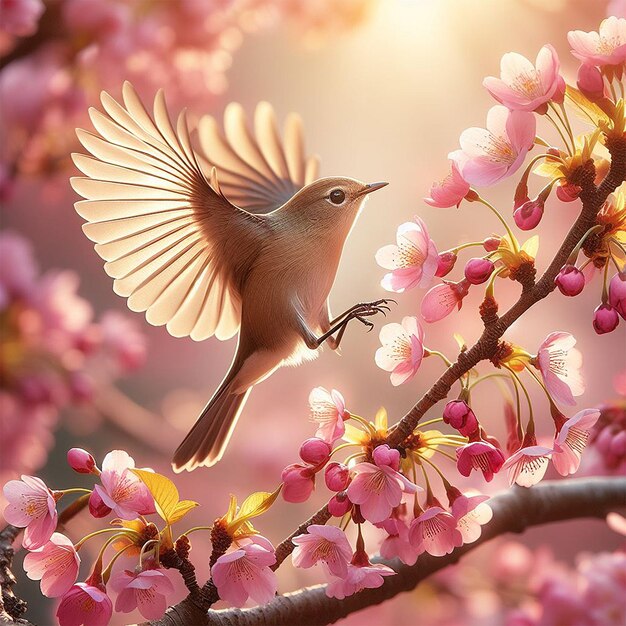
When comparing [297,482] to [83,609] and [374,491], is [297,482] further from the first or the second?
[83,609]

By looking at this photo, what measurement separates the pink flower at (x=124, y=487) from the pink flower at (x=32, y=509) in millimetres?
43

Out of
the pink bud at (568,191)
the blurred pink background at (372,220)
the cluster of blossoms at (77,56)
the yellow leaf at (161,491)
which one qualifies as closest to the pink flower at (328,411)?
the yellow leaf at (161,491)

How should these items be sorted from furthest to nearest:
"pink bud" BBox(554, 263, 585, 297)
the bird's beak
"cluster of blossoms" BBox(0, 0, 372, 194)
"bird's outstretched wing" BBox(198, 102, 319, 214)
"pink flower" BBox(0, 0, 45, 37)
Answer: "cluster of blossoms" BBox(0, 0, 372, 194) → "pink flower" BBox(0, 0, 45, 37) → "bird's outstretched wing" BBox(198, 102, 319, 214) → the bird's beak → "pink bud" BBox(554, 263, 585, 297)

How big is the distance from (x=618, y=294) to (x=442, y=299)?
12 cm

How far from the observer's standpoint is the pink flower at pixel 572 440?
1.91ft

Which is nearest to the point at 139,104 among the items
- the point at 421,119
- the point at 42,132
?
the point at 42,132

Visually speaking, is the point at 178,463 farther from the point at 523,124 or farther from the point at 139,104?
the point at 523,124

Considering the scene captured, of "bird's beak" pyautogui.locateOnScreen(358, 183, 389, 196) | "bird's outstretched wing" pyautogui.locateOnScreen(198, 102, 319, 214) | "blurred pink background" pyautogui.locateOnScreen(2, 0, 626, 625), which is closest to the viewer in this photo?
"bird's beak" pyautogui.locateOnScreen(358, 183, 389, 196)

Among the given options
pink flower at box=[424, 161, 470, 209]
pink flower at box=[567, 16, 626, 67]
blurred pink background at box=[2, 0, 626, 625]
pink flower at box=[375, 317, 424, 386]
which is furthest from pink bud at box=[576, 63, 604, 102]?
blurred pink background at box=[2, 0, 626, 625]

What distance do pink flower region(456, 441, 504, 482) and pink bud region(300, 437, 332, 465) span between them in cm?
10

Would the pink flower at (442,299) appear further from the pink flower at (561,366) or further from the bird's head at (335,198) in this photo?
the bird's head at (335,198)

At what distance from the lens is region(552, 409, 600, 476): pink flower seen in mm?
581

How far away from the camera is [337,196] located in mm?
787

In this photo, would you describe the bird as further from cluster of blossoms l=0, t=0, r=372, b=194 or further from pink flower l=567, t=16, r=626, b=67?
cluster of blossoms l=0, t=0, r=372, b=194
